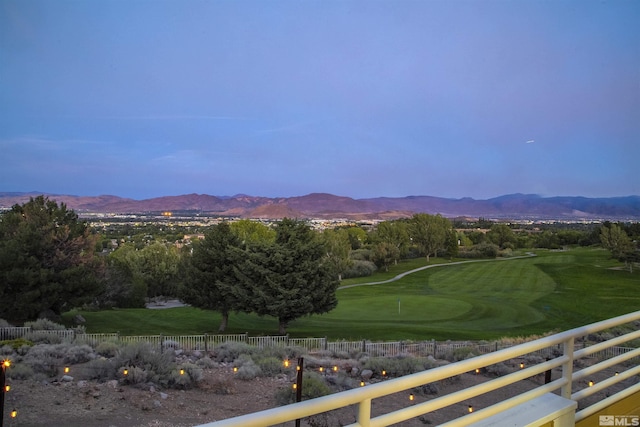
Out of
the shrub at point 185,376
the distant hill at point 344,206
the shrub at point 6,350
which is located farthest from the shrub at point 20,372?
the distant hill at point 344,206

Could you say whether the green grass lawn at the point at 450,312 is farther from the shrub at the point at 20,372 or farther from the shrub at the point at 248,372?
the shrub at the point at 20,372

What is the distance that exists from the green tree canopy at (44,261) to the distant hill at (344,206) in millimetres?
80078

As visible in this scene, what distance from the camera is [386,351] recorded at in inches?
562

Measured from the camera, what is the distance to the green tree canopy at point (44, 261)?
2084 cm

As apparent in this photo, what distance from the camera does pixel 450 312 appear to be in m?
28.3

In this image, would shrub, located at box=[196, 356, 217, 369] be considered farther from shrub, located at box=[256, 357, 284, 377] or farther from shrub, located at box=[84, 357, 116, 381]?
shrub, located at box=[84, 357, 116, 381]

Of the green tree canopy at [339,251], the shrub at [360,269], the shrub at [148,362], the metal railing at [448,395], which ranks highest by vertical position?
the metal railing at [448,395]

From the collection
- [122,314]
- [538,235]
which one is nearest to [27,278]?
[122,314]

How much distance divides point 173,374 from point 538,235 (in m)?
94.8

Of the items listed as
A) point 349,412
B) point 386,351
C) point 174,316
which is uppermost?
point 349,412

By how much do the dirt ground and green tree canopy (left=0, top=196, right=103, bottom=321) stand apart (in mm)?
15251

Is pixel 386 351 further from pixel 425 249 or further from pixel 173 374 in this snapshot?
pixel 425 249

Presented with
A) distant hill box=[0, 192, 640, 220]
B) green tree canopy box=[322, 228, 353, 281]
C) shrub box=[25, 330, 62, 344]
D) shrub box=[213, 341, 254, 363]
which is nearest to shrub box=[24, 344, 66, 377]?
shrub box=[25, 330, 62, 344]

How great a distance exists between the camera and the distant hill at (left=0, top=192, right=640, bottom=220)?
378ft
